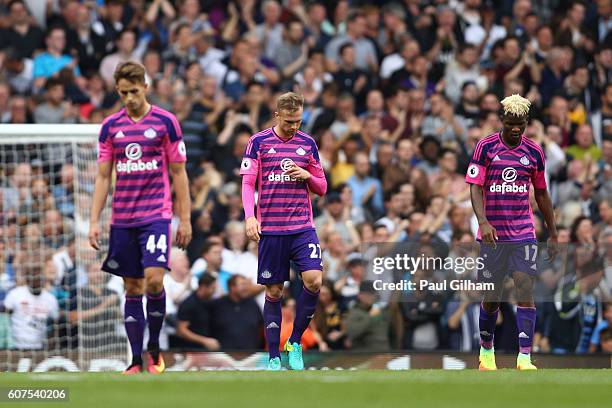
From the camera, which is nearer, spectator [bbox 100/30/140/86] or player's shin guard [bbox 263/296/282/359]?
player's shin guard [bbox 263/296/282/359]

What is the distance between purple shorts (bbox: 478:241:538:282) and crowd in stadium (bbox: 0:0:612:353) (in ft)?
3.41

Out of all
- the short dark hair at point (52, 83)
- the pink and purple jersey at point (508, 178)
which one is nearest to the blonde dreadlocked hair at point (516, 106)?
the pink and purple jersey at point (508, 178)

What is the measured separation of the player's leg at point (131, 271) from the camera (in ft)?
39.2

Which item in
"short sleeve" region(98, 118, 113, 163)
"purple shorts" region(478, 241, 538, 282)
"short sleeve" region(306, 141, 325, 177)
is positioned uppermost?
"short sleeve" region(98, 118, 113, 163)

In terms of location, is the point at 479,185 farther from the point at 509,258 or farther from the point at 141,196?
the point at 141,196

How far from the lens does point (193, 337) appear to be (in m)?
16.5

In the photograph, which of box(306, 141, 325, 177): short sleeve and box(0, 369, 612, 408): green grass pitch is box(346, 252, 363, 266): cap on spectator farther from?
box(0, 369, 612, 408): green grass pitch

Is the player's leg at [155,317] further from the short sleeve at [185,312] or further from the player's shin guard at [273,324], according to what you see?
the short sleeve at [185,312]

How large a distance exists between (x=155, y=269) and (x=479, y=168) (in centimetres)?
297

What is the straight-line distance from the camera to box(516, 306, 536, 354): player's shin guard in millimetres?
12680

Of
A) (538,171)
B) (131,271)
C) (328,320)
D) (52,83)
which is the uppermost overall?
(52,83)

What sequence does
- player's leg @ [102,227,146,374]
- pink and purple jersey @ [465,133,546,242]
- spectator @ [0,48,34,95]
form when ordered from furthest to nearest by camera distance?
spectator @ [0,48,34,95] < pink and purple jersey @ [465,133,546,242] < player's leg @ [102,227,146,374]

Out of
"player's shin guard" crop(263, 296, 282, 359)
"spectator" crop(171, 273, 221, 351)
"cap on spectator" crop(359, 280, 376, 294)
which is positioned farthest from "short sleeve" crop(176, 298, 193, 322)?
"player's shin guard" crop(263, 296, 282, 359)
